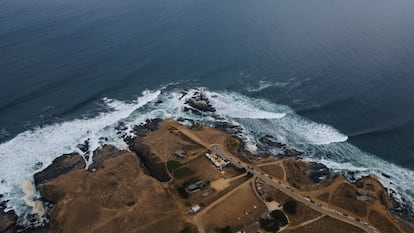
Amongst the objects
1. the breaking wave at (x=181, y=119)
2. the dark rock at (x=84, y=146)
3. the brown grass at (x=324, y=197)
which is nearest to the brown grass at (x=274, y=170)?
the breaking wave at (x=181, y=119)

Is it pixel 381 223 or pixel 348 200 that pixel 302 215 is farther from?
pixel 381 223

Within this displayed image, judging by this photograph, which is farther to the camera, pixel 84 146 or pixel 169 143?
pixel 84 146

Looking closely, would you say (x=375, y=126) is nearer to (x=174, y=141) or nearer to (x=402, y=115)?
(x=402, y=115)

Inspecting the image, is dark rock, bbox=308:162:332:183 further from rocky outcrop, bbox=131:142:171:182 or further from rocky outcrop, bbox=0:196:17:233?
rocky outcrop, bbox=0:196:17:233

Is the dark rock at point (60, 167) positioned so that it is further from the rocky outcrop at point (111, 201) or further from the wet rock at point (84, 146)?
the rocky outcrop at point (111, 201)

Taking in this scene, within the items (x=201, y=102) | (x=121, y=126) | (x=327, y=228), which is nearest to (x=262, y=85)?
(x=201, y=102)

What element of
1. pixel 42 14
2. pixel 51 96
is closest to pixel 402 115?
pixel 51 96

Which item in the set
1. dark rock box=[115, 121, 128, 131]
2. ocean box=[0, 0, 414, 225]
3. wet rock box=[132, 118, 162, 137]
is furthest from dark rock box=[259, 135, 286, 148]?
dark rock box=[115, 121, 128, 131]
